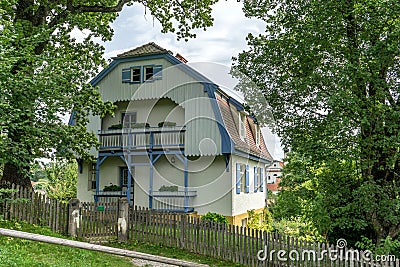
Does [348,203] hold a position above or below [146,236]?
above

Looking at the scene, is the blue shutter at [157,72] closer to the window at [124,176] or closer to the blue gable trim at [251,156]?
the window at [124,176]

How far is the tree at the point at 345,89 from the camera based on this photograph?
8930 mm

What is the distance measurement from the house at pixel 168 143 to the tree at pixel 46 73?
3.05 m

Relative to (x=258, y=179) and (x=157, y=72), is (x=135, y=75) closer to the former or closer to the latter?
(x=157, y=72)

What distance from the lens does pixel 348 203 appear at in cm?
1022

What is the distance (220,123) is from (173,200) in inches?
170

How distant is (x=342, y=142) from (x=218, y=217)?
7.47 m

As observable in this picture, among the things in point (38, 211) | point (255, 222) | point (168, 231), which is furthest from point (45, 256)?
point (255, 222)

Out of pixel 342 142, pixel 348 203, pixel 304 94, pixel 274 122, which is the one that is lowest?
pixel 348 203

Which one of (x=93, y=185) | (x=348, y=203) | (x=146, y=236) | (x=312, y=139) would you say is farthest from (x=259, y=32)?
(x=93, y=185)

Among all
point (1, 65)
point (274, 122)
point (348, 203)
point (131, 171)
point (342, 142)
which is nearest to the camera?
point (1, 65)

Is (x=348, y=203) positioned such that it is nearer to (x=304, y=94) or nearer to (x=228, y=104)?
(x=304, y=94)

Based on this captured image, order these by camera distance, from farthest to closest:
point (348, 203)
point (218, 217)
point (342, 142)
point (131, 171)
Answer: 1. point (131, 171)
2. point (218, 217)
3. point (348, 203)
4. point (342, 142)

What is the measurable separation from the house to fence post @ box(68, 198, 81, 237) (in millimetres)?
6507
